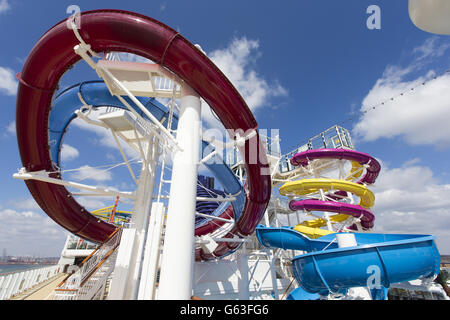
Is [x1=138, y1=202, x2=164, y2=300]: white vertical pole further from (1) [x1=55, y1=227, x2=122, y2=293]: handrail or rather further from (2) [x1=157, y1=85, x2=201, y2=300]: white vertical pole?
(1) [x1=55, y1=227, x2=122, y2=293]: handrail

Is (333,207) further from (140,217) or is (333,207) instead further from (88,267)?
(88,267)

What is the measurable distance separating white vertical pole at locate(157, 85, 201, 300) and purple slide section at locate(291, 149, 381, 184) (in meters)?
11.6

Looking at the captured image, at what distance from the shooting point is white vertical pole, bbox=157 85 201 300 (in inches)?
144

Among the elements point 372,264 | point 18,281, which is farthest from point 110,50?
point 18,281

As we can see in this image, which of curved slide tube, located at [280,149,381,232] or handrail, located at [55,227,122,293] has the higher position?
curved slide tube, located at [280,149,381,232]

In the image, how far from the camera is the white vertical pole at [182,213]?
12.0 ft

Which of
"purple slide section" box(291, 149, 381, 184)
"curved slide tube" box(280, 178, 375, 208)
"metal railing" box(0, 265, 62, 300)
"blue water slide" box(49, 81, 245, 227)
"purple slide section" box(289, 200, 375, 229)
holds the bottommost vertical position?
"metal railing" box(0, 265, 62, 300)

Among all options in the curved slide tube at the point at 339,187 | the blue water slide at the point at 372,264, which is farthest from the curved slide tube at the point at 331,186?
the blue water slide at the point at 372,264

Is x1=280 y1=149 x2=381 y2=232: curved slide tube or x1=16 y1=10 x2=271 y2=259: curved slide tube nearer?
x1=16 y1=10 x2=271 y2=259: curved slide tube

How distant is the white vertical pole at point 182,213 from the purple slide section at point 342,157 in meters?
11.6

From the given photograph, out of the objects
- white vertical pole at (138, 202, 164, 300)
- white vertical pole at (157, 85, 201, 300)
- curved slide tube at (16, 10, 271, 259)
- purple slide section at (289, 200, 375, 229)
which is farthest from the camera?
purple slide section at (289, 200, 375, 229)

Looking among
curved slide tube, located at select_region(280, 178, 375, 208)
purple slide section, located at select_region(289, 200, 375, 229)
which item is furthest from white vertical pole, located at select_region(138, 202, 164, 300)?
curved slide tube, located at select_region(280, 178, 375, 208)

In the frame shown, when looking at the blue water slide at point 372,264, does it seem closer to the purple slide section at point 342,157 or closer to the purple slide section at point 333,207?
the purple slide section at point 333,207
